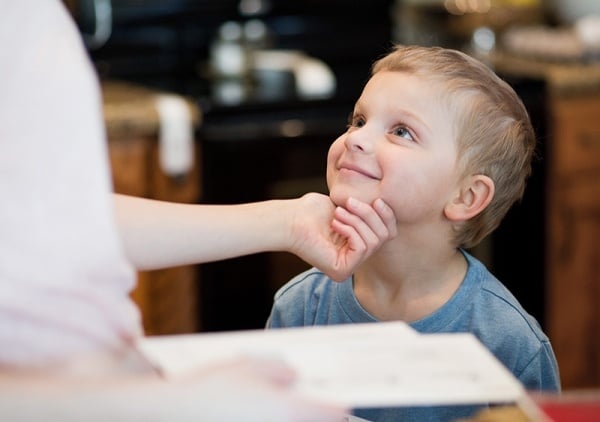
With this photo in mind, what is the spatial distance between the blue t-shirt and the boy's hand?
0.11 m

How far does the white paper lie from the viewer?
73cm

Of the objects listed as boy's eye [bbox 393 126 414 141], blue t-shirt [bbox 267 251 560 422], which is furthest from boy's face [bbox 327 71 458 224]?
blue t-shirt [bbox 267 251 560 422]

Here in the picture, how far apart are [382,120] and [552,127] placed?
1.63 m

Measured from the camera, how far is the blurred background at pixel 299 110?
2529mm

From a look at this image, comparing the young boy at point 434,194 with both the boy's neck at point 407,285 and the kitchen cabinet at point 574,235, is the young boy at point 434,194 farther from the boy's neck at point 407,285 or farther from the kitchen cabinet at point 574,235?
the kitchen cabinet at point 574,235

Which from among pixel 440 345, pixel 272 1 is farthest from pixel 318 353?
pixel 272 1

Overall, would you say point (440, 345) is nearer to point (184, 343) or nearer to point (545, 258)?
point (184, 343)

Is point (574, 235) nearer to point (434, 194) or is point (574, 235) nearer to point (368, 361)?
point (434, 194)

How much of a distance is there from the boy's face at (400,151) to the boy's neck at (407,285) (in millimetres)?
61

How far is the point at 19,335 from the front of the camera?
707 millimetres

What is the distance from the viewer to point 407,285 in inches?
52.0

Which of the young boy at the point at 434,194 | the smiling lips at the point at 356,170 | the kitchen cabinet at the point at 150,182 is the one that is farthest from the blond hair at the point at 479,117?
the kitchen cabinet at the point at 150,182

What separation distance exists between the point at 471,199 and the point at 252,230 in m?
0.29

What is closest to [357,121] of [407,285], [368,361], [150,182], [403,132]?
[403,132]
